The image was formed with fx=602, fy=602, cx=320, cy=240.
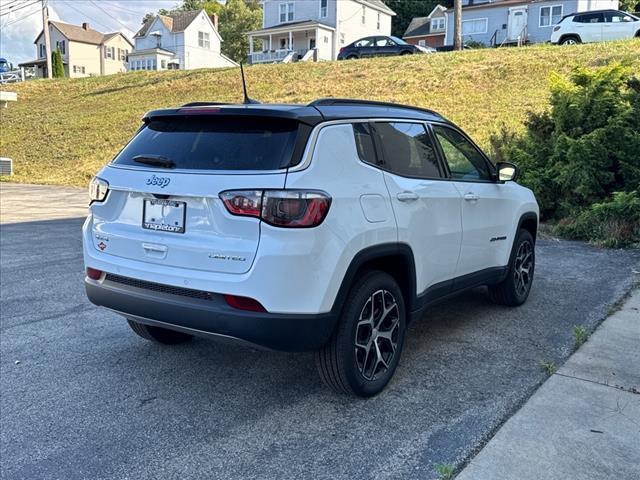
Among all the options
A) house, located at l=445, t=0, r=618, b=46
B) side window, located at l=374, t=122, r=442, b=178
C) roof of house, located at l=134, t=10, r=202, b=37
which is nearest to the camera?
side window, located at l=374, t=122, r=442, b=178

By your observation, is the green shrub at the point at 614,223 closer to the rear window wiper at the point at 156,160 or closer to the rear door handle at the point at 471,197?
the rear door handle at the point at 471,197

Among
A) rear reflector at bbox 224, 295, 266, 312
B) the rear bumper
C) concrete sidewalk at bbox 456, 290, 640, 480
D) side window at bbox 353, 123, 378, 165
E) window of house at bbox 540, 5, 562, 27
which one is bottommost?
concrete sidewalk at bbox 456, 290, 640, 480

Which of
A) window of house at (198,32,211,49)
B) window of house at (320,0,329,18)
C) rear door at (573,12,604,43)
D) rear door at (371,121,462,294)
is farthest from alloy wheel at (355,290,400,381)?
window of house at (198,32,211,49)

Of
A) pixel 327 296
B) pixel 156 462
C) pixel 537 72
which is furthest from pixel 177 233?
pixel 537 72

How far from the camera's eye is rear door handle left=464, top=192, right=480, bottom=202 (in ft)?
15.2

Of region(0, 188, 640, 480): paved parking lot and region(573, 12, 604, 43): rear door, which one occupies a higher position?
region(573, 12, 604, 43): rear door

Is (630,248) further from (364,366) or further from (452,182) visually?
(364,366)

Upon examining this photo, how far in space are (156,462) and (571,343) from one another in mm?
3288

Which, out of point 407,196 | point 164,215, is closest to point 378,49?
point 407,196

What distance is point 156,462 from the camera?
3070 mm

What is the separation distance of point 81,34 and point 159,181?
7506cm

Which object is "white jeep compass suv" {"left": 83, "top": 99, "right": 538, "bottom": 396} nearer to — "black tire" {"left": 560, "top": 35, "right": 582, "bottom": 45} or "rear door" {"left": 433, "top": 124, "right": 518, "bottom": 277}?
"rear door" {"left": 433, "top": 124, "right": 518, "bottom": 277}

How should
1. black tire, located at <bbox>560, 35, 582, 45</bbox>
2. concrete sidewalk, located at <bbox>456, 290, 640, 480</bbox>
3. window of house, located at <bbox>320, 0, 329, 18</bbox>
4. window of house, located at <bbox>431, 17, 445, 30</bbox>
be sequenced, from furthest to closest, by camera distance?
window of house, located at <bbox>431, 17, 445, 30</bbox>, window of house, located at <bbox>320, 0, 329, 18</bbox>, black tire, located at <bbox>560, 35, 582, 45</bbox>, concrete sidewalk, located at <bbox>456, 290, 640, 480</bbox>

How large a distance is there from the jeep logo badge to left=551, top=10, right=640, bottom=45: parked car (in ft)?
103
